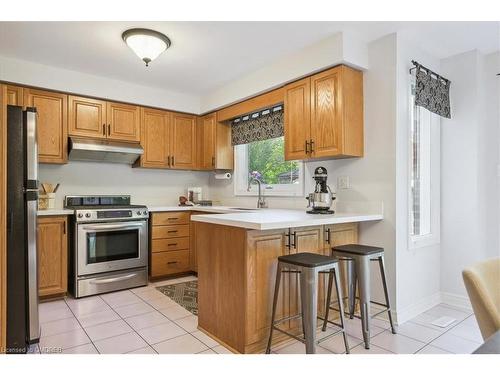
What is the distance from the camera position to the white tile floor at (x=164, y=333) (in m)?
2.21

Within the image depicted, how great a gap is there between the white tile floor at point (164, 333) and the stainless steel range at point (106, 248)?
30 cm

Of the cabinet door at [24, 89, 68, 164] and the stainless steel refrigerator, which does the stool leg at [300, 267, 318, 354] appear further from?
the cabinet door at [24, 89, 68, 164]

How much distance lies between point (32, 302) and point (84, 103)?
236cm

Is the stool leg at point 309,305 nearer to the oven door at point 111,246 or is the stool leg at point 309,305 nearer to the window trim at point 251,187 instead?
the window trim at point 251,187

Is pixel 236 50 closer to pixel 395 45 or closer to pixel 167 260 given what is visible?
pixel 395 45

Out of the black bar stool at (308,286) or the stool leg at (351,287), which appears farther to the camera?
the stool leg at (351,287)

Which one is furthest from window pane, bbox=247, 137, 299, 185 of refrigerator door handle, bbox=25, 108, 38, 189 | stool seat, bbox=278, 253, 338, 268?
refrigerator door handle, bbox=25, 108, 38, 189

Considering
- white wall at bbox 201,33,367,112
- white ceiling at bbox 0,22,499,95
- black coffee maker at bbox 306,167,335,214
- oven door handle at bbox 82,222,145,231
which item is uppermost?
white ceiling at bbox 0,22,499,95

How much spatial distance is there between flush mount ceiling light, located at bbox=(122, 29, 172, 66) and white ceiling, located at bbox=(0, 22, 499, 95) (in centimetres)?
6

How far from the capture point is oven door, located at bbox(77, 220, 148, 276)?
3354 mm

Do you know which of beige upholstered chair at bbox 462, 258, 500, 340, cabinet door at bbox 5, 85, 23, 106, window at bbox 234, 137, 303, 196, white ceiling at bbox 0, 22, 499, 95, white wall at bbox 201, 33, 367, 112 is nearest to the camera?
beige upholstered chair at bbox 462, 258, 500, 340

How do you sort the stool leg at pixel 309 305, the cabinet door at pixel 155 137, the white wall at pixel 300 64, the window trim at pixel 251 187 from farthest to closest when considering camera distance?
the cabinet door at pixel 155 137 < the window trim at pixel 251 187 < the white wall at pixel 300 64 < the stool leg at pixel 309 305

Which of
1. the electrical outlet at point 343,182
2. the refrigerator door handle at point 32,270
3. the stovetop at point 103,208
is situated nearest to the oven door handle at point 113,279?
the stovetop at point 103,208
